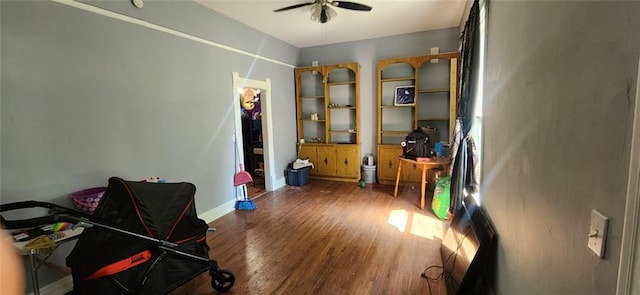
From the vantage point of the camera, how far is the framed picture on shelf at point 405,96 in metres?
4.94

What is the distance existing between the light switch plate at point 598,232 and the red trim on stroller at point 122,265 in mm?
2079

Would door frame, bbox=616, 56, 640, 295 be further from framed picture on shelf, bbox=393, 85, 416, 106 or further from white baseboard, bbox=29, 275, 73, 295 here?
framed picture on shelf, bbox=393, 85, 416, 106

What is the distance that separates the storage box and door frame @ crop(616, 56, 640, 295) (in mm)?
4772

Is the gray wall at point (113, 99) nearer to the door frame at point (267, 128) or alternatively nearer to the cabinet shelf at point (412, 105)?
the door frame at point (267, 128)

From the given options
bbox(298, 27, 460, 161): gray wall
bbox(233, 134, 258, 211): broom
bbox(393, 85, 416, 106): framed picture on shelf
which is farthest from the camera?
bbox(393, 85, 416, 106): framed picture on shelf

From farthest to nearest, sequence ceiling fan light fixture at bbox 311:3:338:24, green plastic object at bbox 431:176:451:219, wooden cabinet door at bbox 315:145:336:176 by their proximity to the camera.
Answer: wooden cabinet door at bbox 315:145:336:176 → green plastic object at bbox 431:176:451:219 → ceiling fan light fixture at bbox 311:3:338:24

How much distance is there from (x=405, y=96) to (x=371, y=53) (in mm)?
1039

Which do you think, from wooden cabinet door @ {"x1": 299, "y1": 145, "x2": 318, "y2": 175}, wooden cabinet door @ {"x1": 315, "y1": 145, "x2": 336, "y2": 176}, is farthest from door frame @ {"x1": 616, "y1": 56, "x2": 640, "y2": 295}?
wooden cabinet door @ {"x1": 299, "y1": 145, "x2": 318, "y2": 175}

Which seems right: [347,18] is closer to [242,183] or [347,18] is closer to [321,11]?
[321,11]

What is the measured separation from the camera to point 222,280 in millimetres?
2180

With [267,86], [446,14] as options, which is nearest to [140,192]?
[267,86]

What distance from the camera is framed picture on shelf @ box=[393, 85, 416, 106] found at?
4943 mm

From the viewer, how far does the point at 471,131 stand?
279 cm

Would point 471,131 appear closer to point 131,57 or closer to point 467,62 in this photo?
point 467,62
